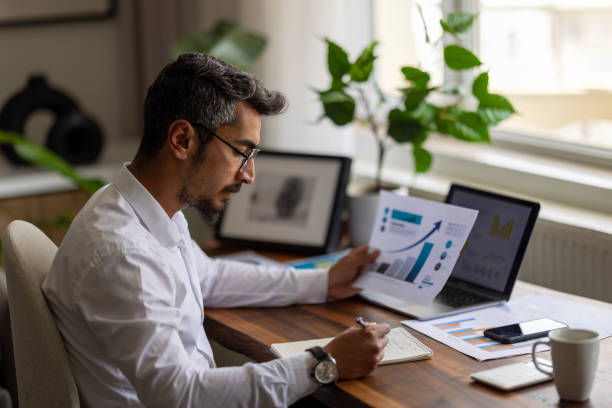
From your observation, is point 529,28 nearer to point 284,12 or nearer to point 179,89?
point 284,12

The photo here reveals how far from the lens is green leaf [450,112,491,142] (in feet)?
6.48

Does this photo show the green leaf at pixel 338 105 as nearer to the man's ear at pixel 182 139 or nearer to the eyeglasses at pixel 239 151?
the eyeglasses at pixel 239 151

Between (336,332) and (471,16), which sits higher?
(471,16)

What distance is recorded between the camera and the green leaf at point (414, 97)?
1.99 meters

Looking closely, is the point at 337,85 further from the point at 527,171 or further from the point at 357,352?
the point at 357,352

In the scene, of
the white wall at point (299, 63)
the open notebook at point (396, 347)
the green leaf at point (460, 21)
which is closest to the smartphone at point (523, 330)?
the open notebook at point (396, 347)

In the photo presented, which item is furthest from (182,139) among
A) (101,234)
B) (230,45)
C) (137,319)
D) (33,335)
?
(230,45)

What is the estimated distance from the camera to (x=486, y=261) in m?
1.80

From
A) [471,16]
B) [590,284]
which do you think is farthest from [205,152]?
[590,284]

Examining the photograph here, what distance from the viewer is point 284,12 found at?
2670 millimetres

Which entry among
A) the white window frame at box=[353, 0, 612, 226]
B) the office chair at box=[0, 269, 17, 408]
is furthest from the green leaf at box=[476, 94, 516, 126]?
the office chair at box=[0, 269, 17, 408]

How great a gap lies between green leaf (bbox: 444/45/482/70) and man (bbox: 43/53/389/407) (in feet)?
1.82

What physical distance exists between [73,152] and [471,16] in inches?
75.2

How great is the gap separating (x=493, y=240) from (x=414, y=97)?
0.42 metres
